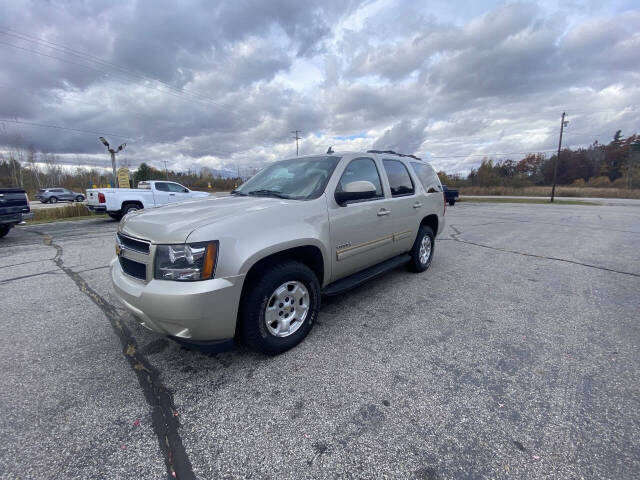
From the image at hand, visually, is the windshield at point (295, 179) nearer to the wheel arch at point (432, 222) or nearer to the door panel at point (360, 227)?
the door panel at point (360, 227)

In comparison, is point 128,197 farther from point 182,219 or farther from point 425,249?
point 425,249

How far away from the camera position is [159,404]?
2080 mm

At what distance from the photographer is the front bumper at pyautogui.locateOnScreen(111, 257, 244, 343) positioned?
6.75 ft

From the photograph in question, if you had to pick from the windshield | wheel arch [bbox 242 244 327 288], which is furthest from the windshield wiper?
wheel arch [bbox 242 244 327 288]

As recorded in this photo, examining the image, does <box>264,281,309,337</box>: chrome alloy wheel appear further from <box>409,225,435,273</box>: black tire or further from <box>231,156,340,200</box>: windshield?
<box>409,225,435,273</box>: black tire

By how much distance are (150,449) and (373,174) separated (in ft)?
11.0

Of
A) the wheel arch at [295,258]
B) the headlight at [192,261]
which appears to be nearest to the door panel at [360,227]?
the wheel arch at [295,258]

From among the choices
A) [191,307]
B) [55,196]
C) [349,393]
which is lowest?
[349,393]

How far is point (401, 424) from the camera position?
1893mm

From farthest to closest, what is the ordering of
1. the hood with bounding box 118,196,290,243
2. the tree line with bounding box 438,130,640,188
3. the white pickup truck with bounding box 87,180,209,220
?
1. the tree line with bounding box 438,130,640,188
2. the white pickup truck with bounding box 87,180,209,220
3. the hood with bounding box 118,196,290,243

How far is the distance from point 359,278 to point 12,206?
9.45 meters

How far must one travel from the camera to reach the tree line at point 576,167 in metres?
58.3

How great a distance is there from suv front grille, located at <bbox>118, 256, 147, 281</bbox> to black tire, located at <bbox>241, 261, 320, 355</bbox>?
822 millimetres

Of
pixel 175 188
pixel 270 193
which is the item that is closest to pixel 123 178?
pixel 175 188
